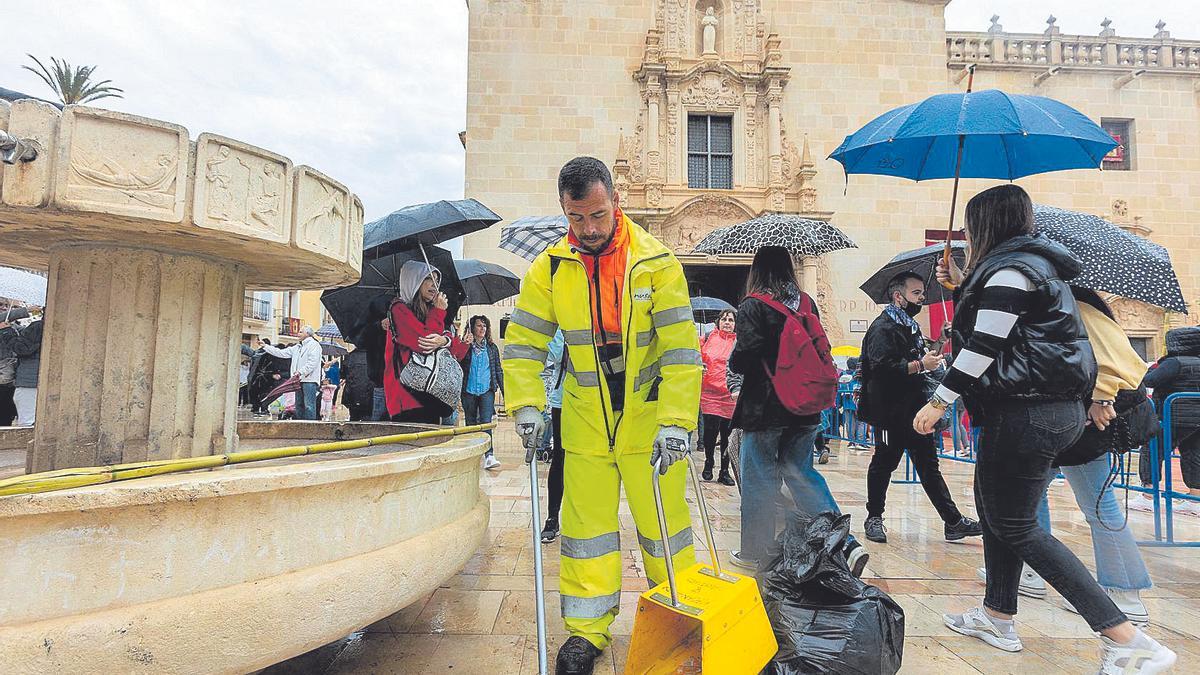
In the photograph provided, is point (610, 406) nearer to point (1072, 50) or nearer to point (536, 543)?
point (536, 543)

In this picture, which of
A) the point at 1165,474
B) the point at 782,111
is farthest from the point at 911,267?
the point at 782,111

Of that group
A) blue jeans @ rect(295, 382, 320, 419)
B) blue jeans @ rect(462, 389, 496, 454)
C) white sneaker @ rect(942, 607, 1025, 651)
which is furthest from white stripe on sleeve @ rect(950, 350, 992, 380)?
blue jeans @ rect(295, 382, 320, 419)

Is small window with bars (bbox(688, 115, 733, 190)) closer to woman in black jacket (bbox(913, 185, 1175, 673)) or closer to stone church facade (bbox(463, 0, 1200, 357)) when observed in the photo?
stone church facade (bbox(463, 0, 1200, 357))

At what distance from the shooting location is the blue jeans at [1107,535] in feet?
9.78

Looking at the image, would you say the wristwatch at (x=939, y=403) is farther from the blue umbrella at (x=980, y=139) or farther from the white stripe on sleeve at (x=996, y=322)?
the blue umbrella at (x=980, y=139)

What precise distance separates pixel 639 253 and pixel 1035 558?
1.94 meters

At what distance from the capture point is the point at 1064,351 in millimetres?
2402

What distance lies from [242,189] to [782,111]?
1529 centimetres

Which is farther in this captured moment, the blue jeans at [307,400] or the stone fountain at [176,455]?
the blue jeans at [307,400]

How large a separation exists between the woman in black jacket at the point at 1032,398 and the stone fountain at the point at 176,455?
2.14 metres

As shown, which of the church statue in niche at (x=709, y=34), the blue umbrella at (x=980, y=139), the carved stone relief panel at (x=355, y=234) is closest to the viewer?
the carved stone relief panel at (x=355, y=234)

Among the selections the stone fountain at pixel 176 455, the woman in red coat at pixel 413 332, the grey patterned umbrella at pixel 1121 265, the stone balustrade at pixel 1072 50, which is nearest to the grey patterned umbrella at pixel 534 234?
the woman in red coat at pixel 413 332

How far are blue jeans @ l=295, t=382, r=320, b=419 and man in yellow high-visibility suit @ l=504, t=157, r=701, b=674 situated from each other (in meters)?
9.16

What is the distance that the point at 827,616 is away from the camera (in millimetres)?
2262
